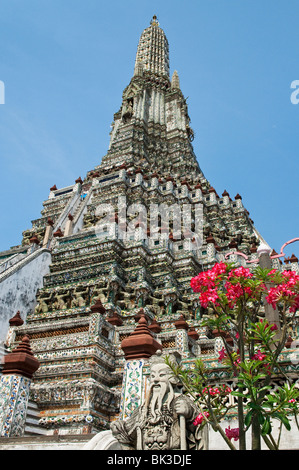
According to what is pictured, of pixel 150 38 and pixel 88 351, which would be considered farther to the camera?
pixel 150 38

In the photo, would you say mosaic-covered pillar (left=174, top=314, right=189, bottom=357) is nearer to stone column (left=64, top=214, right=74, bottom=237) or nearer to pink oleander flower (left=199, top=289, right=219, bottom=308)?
pink oleander flower (left=199, top=289, right=219, bottom=308)

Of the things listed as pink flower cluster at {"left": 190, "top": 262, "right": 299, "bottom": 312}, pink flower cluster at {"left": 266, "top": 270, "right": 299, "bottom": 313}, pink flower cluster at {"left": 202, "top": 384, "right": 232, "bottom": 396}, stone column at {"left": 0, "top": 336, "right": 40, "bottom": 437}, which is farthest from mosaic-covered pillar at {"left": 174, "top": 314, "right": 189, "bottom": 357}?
pink flower cluster at {"left": 266, "top": 270, "right": 299, "bottom": 313}

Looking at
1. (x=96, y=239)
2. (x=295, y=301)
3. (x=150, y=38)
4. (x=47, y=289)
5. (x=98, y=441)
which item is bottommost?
(x=98, y=441)

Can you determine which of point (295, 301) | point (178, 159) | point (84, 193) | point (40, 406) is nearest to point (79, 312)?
point (40, 406)

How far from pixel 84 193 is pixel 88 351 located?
600 inches

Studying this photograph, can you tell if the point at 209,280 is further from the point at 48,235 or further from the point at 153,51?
the point at 153,51

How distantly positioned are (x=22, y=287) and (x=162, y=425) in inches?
436

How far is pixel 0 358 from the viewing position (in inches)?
422

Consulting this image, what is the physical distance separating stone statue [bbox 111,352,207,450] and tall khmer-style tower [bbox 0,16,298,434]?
248 centimetres

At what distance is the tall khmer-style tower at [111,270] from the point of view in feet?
33.3

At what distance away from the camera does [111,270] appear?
1539 centimetres

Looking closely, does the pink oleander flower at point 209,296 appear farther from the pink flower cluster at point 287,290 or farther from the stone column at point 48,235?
the stone column at point 48,235

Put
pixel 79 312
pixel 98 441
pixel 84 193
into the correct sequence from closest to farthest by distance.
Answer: pixel 98 441 → pixel 79 312 → pixel 84 193
